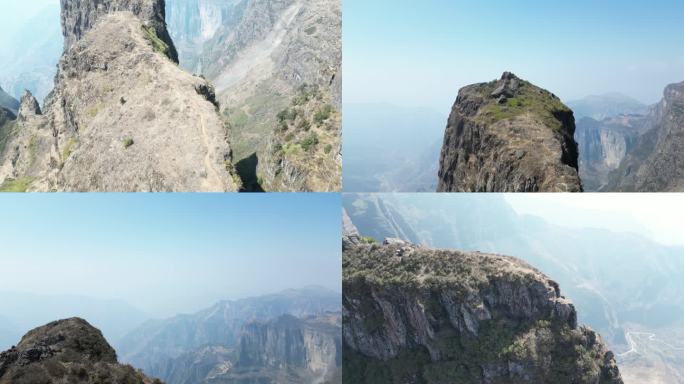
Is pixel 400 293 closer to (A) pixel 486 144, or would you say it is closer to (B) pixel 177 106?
(A) pixel 486 144

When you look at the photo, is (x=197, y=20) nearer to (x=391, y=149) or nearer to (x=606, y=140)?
(x=391, y=149)

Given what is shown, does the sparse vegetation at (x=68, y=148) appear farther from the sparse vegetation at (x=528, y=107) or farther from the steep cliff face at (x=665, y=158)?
the steep cliff face at (x=665, y=158)

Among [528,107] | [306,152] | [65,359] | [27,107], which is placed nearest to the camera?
[65,359]

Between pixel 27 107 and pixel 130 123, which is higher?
pixel 130 123

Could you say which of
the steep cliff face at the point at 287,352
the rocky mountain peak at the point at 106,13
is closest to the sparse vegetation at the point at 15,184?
the rocky mountain peak at the point at 106,13

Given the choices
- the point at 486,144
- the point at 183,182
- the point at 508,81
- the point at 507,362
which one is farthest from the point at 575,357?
the point at 183,182

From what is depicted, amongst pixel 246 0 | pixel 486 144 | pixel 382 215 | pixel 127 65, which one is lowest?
pixel 382 215

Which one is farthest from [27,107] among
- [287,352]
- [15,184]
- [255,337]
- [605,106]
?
[605,106]
